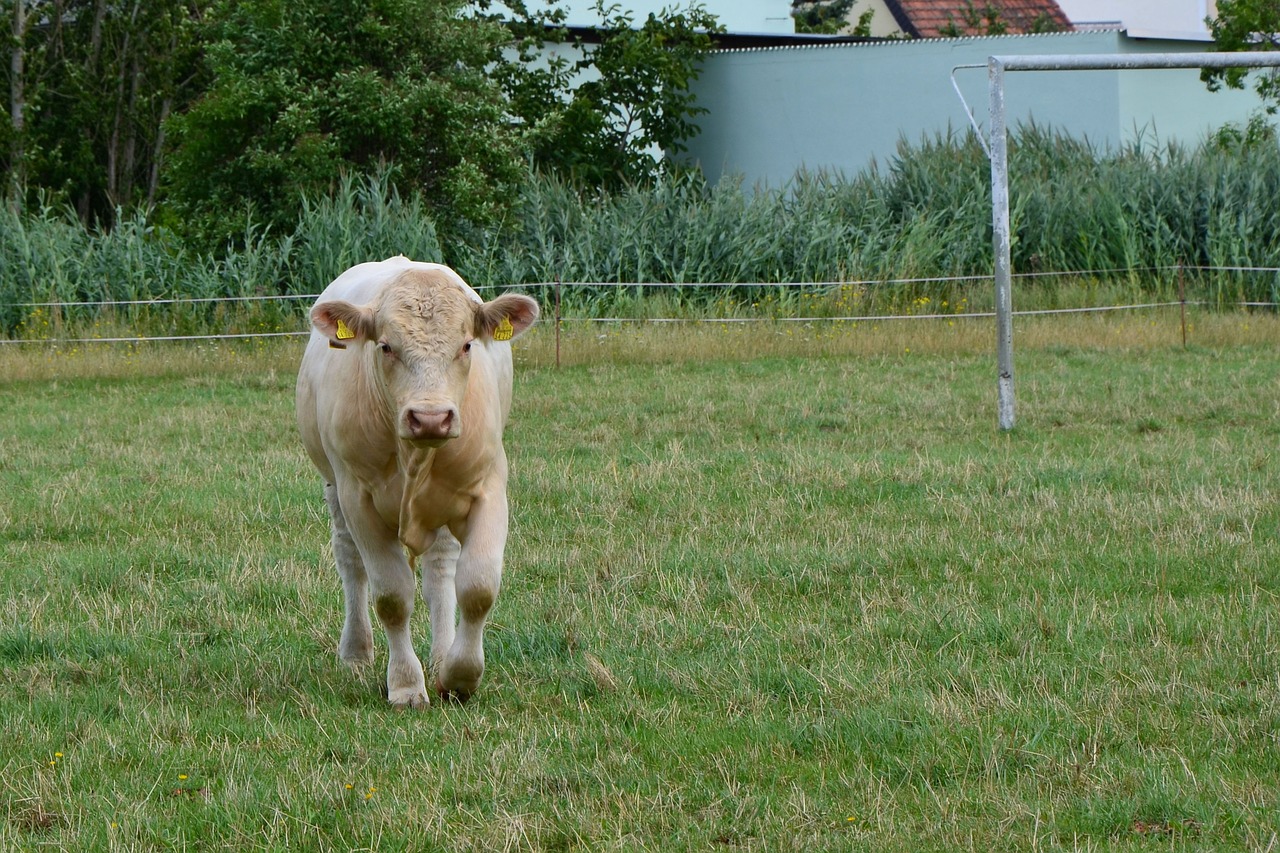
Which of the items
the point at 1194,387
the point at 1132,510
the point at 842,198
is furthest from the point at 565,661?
the point at 842,198

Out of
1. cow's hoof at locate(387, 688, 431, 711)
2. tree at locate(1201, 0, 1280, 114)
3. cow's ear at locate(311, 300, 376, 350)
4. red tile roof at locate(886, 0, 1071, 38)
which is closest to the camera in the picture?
cow's ear at locate(311, 300, 376, 350)

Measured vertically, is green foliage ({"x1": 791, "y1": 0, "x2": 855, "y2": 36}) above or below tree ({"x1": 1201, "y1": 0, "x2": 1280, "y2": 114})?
above

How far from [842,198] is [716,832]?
1875 cm

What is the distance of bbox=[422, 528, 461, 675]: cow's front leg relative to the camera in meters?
5.93

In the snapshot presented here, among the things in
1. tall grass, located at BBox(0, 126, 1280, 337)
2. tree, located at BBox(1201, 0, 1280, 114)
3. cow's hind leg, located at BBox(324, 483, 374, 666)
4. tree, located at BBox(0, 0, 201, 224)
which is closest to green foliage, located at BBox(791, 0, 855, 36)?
tree, located at BBox(1201, 0, 1280, 114)

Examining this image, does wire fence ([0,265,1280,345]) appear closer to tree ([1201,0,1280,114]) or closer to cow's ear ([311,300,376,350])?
tree ([1201,0,1280,114])

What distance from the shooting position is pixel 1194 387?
1438 cm

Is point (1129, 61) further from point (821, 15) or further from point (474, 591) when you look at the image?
point (821, 15)

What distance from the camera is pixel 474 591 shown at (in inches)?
213

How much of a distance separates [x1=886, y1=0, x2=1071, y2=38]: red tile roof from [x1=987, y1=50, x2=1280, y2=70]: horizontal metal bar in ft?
98.2

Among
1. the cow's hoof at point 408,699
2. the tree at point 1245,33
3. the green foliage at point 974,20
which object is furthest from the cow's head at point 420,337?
the green foliage at point 974,20

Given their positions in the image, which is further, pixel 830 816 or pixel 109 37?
pixel 109 37

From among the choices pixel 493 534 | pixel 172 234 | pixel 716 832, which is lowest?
pixel 716 832

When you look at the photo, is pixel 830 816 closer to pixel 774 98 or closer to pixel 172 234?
pixel 172 234
